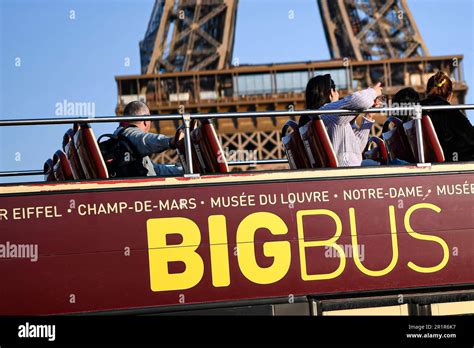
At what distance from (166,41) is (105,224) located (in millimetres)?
51361

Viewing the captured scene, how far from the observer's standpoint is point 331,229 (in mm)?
6539

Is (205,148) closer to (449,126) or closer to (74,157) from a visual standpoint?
(74,157)

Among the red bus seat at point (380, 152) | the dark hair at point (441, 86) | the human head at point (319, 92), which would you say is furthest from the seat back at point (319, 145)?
the red bus seat at point (380, 152)

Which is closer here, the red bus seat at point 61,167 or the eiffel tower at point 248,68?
the red bus seat at point 61,167

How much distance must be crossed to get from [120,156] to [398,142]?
255cm

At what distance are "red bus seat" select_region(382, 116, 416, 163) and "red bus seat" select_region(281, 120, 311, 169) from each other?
993mm

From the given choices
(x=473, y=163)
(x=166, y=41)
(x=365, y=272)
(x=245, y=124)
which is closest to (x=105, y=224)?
(x=365, y=272)

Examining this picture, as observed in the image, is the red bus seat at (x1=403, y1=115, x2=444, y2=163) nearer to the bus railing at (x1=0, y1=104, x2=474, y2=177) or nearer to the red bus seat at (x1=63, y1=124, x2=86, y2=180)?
the bus railing at (x1=0, y1=104, x2=474, y2=177)

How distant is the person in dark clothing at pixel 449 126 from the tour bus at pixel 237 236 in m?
0.49

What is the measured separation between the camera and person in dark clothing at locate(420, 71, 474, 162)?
23.8 ft

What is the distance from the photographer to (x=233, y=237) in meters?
6.41

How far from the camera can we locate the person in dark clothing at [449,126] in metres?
7.25

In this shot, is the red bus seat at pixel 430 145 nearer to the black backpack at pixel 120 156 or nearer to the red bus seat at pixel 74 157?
the black backpack at pixel 120 156
